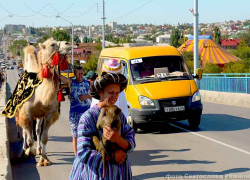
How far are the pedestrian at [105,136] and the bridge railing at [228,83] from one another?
1709 cm

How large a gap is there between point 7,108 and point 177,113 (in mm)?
4424

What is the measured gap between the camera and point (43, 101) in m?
8.55

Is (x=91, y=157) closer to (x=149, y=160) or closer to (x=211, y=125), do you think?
(x=149, y=160)

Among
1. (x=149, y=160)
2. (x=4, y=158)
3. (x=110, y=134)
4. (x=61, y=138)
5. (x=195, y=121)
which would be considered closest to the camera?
(x=110, y=134)

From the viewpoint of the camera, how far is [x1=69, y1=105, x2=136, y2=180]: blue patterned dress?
3.69 m

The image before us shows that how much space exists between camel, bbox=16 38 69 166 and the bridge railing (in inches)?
519

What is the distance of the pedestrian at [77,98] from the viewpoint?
8406 mm

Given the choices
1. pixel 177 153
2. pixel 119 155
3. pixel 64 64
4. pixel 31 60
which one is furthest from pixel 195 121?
pixel 119 155

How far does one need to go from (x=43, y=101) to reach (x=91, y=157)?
504 cm

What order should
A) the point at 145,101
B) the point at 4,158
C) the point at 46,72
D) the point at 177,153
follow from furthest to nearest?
the point at 145,101 → the point at 177,153 → the point at 46,72 → the point at 4,158

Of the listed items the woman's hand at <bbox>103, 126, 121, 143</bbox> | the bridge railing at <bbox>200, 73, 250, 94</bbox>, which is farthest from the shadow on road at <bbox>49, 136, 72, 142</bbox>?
the bridge railing at <bbox>200, 73, 250, 94</bbox>

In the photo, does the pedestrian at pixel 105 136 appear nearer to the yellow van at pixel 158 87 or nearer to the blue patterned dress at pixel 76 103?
the blue patterned dress at pixel 76 103

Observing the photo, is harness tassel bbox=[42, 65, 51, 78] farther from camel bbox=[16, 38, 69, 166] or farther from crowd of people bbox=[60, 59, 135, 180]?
crowd of people bbox=[60, 59, 135, 180]

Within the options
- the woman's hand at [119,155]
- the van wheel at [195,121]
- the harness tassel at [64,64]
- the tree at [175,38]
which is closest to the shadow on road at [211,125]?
the van wheel at [195,121]
